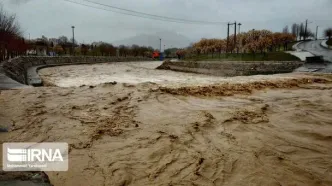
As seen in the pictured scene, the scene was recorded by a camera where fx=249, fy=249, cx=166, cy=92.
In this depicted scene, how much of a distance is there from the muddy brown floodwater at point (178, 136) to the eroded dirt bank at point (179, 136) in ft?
0.05

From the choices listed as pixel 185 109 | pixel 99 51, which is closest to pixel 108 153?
pixel 185 109

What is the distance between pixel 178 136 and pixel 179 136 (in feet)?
0.06

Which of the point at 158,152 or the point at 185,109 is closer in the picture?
the point at 158,152

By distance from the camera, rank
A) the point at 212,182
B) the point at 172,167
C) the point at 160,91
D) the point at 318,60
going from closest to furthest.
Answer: the point at 212,182 → the point at 172,167 → the point at 160,91 → the point at 318,60

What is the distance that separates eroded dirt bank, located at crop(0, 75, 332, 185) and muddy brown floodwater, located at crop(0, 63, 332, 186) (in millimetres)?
14

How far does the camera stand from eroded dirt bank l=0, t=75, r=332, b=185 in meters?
3.14

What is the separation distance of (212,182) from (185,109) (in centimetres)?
348

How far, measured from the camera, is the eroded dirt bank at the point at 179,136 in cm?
314

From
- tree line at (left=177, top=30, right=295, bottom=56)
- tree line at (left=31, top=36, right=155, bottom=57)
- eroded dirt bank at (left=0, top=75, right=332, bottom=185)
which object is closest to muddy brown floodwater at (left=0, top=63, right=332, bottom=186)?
eroded dirt bank at (left=0, top=75, right=332, bottom=185)

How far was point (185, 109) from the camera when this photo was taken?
6398mm

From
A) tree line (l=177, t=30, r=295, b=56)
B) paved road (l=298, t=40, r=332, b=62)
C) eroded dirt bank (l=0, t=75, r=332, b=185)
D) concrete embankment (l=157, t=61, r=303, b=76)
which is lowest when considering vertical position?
eroded dirt bank (l=0, t=75, r=332, b=185)

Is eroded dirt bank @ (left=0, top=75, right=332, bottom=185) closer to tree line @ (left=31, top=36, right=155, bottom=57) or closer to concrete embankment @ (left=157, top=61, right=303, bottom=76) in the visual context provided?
concrete embankment @ (left=157, top=61, right=303, bottom=76)

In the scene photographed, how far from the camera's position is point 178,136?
443cm

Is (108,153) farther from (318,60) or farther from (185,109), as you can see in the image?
(318,60)
